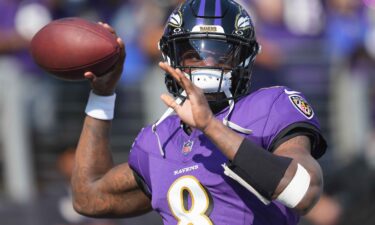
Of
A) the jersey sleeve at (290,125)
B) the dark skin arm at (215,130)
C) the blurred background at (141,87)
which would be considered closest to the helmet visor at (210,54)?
the jersey sleeve at (290,125)

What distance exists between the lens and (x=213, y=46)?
342 cm

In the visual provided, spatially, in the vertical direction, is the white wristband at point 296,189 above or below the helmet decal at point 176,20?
below

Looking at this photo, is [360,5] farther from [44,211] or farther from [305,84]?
[44,211]

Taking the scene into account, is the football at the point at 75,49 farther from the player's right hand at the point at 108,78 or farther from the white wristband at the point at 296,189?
the white wristband at the point at 296,189

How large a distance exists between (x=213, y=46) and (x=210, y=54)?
0.03 metres

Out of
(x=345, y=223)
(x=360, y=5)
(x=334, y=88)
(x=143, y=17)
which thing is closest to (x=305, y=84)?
(x=334, y=88)

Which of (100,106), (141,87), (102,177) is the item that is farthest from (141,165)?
(141,87)

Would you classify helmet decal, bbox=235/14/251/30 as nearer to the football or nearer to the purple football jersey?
the purple football jersey

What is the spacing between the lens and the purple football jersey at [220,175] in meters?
3.32

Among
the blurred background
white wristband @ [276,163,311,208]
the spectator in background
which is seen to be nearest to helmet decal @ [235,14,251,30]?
white wristband @ [276,163,311,208]

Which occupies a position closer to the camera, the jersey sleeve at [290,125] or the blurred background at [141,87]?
the jersey sleeve at [290,125]

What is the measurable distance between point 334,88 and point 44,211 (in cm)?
316

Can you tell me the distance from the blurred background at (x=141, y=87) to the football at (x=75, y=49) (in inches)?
118

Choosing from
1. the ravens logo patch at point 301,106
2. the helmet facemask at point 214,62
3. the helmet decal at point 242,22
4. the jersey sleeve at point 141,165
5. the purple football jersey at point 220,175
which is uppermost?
the helmet decal at point 242,22
